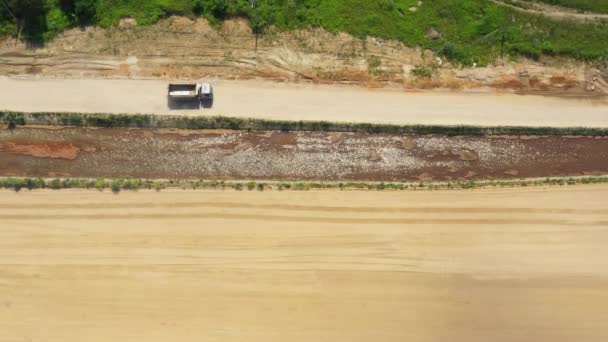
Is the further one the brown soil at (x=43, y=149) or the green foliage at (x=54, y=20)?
the green foliage at (x=54, y=20)

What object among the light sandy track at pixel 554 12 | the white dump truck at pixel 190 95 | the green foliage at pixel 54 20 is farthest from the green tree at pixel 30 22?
the light sandy track at pixel 554 12

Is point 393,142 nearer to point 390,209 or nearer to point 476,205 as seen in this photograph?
point 390,209

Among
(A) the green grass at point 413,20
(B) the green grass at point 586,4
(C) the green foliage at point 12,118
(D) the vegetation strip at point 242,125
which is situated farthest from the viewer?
(B) the green grass at point 586,4

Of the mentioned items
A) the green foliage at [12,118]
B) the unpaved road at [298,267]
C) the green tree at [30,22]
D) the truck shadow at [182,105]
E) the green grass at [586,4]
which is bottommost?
the unpaved road at [298,267]

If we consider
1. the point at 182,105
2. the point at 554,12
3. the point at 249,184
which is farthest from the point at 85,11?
the point at 554,12

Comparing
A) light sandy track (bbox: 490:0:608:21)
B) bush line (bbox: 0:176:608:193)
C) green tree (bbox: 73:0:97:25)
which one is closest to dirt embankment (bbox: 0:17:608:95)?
green tree (bbox: 73:0:97:25)

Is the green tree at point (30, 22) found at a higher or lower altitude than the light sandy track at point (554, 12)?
lower

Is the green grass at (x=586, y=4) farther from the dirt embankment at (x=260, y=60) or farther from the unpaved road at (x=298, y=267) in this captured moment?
the unpaved road at (x=298, y=267)
